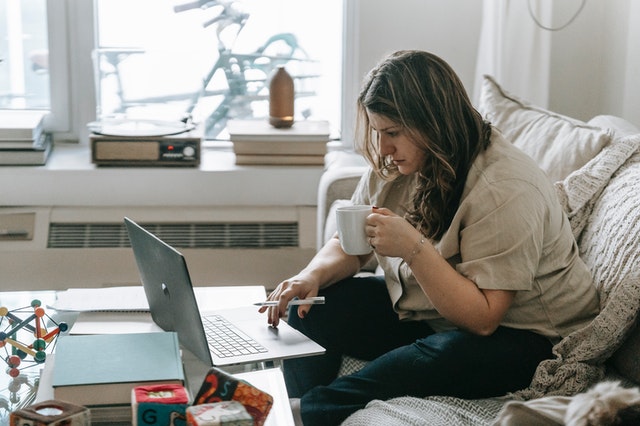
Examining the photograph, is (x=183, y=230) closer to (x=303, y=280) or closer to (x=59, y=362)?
(x=303, y=280)

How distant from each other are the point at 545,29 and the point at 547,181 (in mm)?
1206

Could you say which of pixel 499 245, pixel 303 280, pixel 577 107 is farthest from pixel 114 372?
pixel 577 107

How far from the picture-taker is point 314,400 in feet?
5.03

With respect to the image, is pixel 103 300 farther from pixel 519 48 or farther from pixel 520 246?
pixel 519 48

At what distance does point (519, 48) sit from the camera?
273 cm

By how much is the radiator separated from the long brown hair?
1.09 metres

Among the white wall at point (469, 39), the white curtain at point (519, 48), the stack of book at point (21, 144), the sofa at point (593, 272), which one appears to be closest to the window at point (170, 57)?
the white wall at point (469, 39)

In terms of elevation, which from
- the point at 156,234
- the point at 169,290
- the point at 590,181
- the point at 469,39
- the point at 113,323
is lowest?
the point at 156,234

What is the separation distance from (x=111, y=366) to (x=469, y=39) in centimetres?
201

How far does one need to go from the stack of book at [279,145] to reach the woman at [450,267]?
94cm

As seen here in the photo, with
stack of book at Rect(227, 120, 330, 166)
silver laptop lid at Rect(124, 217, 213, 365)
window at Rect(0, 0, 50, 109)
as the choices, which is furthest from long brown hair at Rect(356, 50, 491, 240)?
window at Rect(0, 0, 50, 109)

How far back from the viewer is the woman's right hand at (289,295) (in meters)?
1.66

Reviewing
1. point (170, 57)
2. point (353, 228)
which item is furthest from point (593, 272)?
point (170, 57)

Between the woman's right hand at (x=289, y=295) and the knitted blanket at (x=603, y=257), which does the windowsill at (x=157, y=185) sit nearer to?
the woman's right hand at (x=289, y=295)
